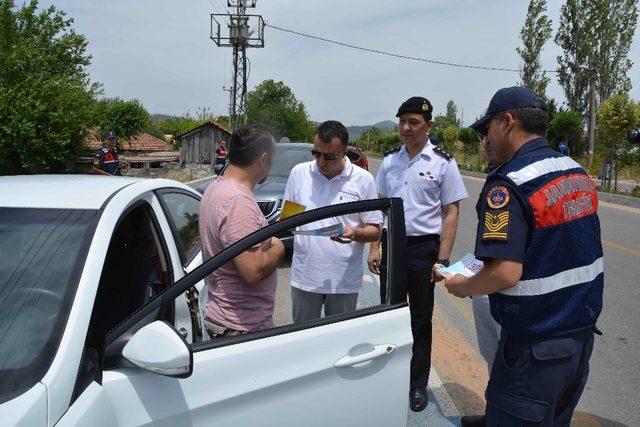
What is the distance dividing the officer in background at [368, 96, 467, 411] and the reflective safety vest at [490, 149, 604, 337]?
114 centimetres

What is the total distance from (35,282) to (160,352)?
553mm

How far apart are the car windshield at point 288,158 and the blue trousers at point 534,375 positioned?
→ 19.0 ft

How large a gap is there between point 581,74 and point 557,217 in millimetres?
34606

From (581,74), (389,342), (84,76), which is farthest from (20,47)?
(581,74)

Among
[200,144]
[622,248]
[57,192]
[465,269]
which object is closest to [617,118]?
[622,248]

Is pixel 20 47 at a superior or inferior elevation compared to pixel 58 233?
superior

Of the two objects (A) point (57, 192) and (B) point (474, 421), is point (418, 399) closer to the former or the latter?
(B) point (474, 421)

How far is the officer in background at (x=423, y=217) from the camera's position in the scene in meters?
2.96

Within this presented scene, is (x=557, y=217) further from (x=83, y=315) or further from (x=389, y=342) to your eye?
(x=83, y=315)

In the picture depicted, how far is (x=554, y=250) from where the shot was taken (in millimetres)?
1725

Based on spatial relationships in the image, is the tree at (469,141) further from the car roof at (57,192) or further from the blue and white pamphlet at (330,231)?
the car roof at (57,192)

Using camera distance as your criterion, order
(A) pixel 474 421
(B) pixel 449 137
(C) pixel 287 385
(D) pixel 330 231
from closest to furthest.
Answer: (C) pixel 287 385 < (D) pixel 330 231 < (A) pixel 474 421 < (B) pixel 449 137

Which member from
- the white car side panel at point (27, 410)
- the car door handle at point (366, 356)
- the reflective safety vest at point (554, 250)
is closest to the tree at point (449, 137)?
the reflective safety vest at point (554, 250)

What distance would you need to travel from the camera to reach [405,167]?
3.06 meters
